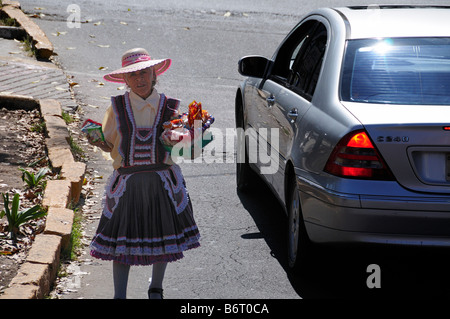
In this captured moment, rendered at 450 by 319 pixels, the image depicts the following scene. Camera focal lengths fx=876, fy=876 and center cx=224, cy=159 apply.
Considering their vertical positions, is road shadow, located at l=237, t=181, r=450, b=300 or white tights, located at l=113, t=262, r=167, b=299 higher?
white tights, located at l=113, t=262, r=167, b=299

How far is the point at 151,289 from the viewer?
5125 millimetres

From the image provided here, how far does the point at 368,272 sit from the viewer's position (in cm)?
601

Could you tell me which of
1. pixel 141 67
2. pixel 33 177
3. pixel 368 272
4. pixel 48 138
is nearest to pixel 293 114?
pixel 368 272

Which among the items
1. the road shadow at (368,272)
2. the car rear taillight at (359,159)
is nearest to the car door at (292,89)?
the road shadow at (368,272)

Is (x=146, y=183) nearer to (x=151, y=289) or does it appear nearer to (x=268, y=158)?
(x=151, y=289)

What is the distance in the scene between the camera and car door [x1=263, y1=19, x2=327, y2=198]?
232 inches

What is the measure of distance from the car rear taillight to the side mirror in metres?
2.19

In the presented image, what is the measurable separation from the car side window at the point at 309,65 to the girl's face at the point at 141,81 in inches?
51.3

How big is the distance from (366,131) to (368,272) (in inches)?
56.5

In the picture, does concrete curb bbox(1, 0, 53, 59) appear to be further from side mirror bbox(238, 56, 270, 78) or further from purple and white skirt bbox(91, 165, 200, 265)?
purple and white skirt bbox(91, 165, 200, 265)

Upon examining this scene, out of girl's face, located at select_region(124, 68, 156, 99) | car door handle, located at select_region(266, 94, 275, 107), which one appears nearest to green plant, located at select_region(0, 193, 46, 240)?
girl's face, located at select_region(124, 68, 156, 99)

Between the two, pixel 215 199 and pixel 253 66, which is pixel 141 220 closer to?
pixel 253 66
